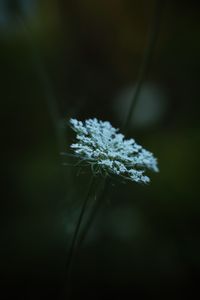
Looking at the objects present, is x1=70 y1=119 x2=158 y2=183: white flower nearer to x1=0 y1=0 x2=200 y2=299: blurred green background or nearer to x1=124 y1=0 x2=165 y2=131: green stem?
x1=124 y1=0 x2=165 y2=131: green stem

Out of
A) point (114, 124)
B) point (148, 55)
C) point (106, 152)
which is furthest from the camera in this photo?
point (114, 124)

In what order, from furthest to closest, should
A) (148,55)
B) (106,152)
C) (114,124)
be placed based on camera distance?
(114,124)
(148,55)
(106,152)

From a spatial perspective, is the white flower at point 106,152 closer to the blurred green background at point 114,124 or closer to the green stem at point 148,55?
the green stem at point 148,55

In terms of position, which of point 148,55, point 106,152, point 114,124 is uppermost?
point 114,124

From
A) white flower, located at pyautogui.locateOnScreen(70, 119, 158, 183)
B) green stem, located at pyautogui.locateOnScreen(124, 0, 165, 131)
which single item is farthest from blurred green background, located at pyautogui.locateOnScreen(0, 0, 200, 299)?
white flower, located at pyautogui.locateOnScreen(70, 119, 158, 183)

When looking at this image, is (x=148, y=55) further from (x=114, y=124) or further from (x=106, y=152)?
(x=114, y=124)

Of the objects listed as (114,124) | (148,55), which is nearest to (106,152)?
(148,55)

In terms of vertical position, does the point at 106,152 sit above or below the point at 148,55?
below

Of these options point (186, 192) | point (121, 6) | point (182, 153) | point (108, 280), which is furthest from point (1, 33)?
point (108, 280)

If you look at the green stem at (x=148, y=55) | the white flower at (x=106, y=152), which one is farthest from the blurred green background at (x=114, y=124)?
the white flower at (x=106, y=152)
